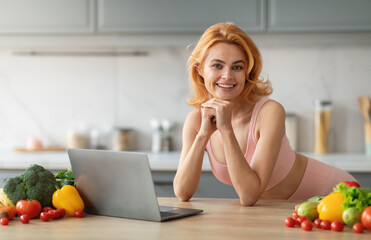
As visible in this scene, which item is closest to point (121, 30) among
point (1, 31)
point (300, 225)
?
point (1, 31)

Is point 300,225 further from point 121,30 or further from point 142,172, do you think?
point 121,30

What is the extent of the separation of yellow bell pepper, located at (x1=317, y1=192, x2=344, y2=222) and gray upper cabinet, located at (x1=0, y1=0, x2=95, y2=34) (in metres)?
2.35

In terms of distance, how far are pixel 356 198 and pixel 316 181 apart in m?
0.90

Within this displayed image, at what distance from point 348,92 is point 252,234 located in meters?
2.57

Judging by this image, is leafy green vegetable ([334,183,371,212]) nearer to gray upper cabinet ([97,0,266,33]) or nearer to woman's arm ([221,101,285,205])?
woman's arm ([221,101,285,205])

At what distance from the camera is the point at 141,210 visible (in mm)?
1451

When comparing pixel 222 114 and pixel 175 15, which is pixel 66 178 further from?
pixel 175 15

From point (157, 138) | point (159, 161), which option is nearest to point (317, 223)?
point (159, 161)

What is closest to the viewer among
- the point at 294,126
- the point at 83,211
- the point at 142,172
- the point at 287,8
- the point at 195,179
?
the point at 142,172

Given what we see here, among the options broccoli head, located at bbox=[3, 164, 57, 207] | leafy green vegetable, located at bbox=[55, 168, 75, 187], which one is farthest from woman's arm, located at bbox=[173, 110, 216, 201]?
broccoli head, located at bbox=[3, 164, 57, 207]

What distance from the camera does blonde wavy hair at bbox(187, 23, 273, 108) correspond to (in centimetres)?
199

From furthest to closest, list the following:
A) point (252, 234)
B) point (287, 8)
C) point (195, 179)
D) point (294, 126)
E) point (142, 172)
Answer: point (294, 126), point (287, 8), point (195, 179), point (142, 172), point (252, 234)

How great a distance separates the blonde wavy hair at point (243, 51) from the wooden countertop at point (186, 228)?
627 mm

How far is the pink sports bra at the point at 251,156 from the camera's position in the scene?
2.05m
